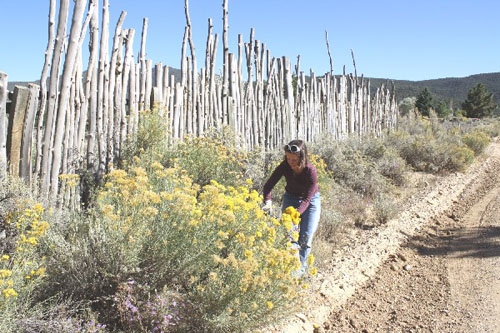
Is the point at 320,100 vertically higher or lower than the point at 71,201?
higher

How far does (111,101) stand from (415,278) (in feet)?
14.6

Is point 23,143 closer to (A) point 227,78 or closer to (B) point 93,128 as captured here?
(B) point 93,128

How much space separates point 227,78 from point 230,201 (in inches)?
201

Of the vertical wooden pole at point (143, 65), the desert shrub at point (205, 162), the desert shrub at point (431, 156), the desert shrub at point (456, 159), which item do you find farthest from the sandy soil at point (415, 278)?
the desert shrub at point (456, 159)

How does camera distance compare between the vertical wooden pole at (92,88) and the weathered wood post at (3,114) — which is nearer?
the weathered wood post at (3,114)

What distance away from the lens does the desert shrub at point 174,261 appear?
296 cm

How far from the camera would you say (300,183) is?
4605 mm

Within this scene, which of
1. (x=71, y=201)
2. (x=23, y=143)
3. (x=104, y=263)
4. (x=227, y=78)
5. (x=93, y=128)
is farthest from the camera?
(x=227, y=78)

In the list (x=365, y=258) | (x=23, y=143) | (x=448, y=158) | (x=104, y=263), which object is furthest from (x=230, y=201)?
(x=448, y=158)

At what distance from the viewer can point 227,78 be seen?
318 inches

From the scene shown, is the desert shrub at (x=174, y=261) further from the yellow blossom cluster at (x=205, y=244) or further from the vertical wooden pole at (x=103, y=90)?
the vertical wooden pole at (x=103, y=90)

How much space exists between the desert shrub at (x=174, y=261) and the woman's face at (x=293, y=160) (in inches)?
43.3

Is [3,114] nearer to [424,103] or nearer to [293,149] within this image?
[293,149]

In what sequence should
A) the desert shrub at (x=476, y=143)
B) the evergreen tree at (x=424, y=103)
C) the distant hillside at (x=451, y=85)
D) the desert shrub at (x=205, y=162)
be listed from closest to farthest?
the desert shrub at (x=205, y=162), the desert shrub at (x=476, y=143), the evergreen tree at (x=424, y=103), the distant hillside at (x=451, y=85)
